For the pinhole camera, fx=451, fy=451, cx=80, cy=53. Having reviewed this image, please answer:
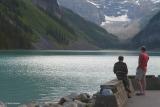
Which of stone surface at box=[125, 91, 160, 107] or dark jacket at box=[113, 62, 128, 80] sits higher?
dark jacket at box=[113, 62, 128, 80]

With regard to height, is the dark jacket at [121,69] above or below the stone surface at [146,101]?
above

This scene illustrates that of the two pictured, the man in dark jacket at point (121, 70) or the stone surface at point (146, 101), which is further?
the man in dark jacket at point (121, 70)

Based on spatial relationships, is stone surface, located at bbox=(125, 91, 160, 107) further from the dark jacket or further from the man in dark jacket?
the dark jacket

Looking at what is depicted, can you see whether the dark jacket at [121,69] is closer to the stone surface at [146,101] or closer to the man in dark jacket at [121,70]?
the man in dark jacket at [121,70]

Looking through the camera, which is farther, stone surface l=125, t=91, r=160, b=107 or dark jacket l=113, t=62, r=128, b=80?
dark jacket l=113, t=62, r=128, b=80

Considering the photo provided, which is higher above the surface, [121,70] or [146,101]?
[121,70]

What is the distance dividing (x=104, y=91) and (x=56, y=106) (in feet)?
32.0

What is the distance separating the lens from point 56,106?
28.4 m

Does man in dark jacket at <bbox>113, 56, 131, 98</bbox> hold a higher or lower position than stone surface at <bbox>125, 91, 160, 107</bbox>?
higher

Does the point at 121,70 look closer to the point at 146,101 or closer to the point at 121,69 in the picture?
the point at 121,69

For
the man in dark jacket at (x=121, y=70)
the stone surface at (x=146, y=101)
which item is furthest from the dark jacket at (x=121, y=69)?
the stone surface at (x=146, y=101)

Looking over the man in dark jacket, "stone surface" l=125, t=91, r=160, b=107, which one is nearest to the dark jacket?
the man in dark jacket

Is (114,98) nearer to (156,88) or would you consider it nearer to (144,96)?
(144,96)

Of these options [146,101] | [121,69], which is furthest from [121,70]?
[146,101]
